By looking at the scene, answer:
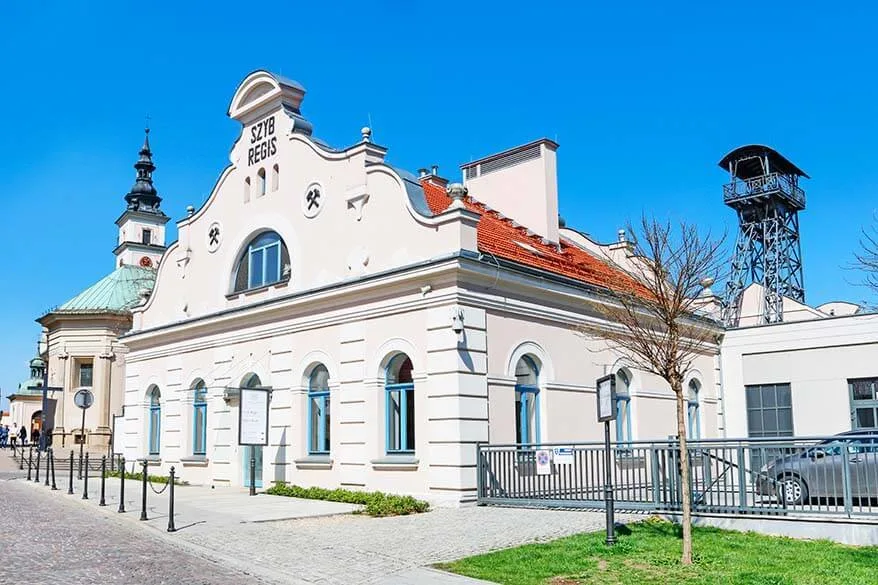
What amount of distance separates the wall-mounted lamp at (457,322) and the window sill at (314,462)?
500 centimetres

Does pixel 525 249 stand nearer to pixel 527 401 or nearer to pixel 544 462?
pixel 527 401

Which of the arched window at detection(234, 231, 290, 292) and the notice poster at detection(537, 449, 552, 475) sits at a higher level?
the arched window at detection(234, 231, 290, 292)

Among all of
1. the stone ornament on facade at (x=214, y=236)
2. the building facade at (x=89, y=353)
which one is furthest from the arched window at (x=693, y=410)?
the building facade at (x=89, y=353)

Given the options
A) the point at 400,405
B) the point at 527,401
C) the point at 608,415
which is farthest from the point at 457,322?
the point at 608,415

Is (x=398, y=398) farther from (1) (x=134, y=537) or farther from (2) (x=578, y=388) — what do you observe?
(1) (x=134, y=537)

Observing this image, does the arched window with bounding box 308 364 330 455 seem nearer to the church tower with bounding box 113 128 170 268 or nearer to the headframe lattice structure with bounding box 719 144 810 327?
the headframe lattice structure with bounding box 719 144 810 327

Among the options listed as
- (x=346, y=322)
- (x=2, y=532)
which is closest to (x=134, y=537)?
(x=2, y=532)

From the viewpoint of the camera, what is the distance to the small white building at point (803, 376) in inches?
952

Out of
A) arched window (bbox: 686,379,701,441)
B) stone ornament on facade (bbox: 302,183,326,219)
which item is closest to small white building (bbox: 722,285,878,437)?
arched window (bbox: 686,379,701,441)

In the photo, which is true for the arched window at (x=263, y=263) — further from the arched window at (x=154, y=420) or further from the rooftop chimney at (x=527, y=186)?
the rooftop chimney at (x=527, y=186)

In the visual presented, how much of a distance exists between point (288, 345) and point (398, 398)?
166 inches

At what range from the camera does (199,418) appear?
25984 mm

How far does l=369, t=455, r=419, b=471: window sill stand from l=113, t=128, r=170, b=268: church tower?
60.5 m

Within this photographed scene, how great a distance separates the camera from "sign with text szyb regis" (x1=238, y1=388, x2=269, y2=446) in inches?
829
